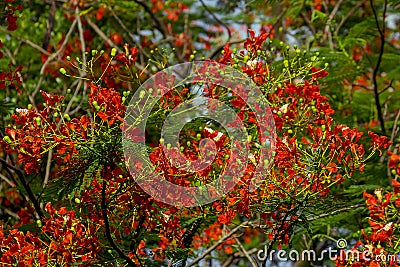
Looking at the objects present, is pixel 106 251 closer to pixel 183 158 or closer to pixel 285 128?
pixel 183 158

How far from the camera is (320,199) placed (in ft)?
9.36

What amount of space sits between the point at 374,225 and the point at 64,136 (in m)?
1.44

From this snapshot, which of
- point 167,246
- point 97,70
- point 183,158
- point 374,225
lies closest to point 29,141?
point 183,158

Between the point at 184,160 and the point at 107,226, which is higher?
the point at 184,160

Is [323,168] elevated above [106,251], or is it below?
above

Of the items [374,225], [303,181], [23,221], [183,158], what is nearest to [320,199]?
[303,181]

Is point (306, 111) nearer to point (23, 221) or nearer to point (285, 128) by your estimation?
point (285, 128)

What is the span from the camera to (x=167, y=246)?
3.38m

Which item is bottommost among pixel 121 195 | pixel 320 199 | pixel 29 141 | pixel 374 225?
pixel 374 225

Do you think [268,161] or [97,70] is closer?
[268,161]

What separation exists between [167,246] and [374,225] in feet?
3.34

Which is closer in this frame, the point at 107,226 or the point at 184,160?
the point at 107,226

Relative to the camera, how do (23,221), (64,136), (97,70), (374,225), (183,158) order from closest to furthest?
(64,136) < (183,158) < (374,225) < (23,221) < (97,70)

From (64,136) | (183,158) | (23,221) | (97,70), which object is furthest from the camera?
(97,70)
